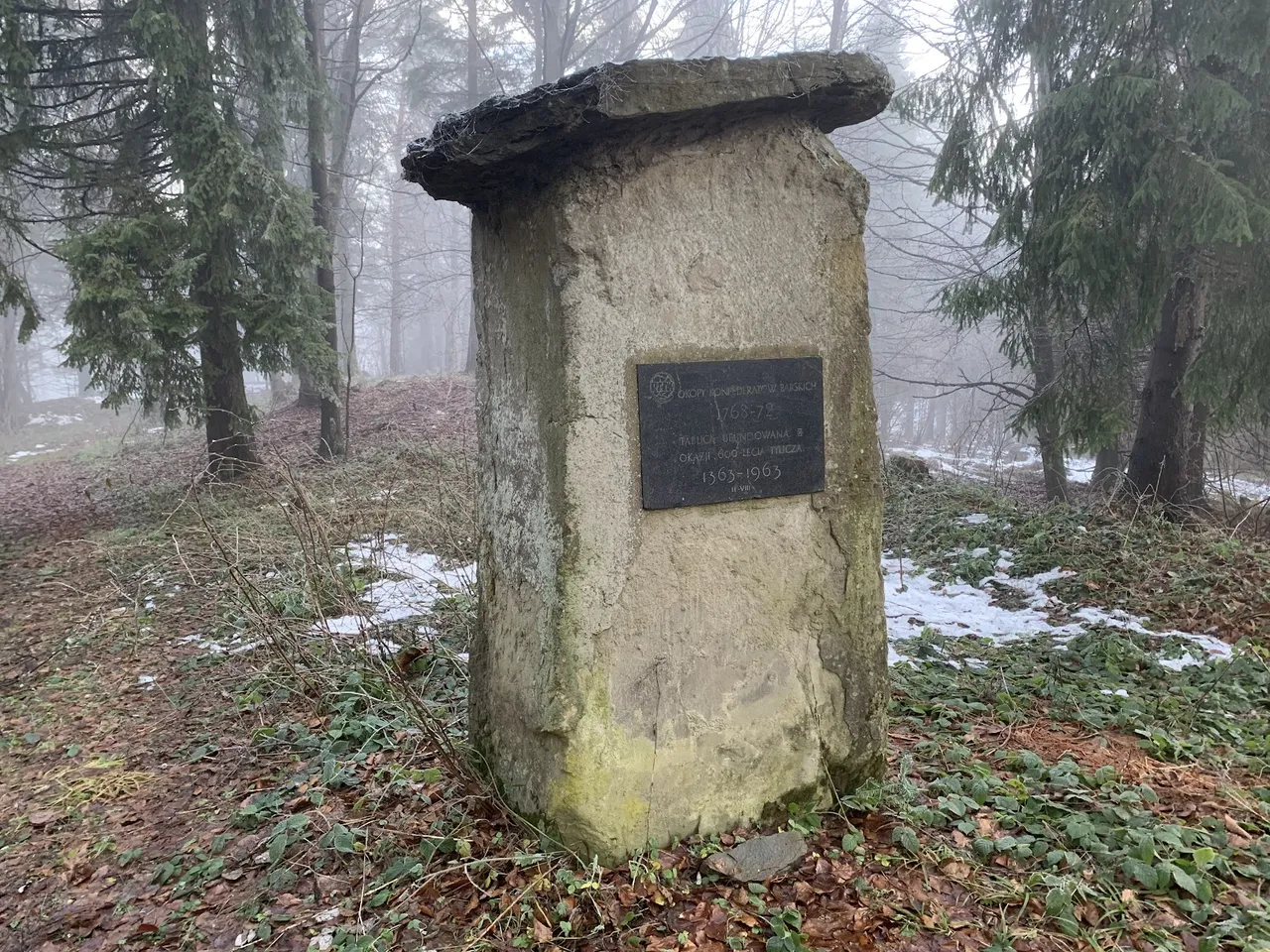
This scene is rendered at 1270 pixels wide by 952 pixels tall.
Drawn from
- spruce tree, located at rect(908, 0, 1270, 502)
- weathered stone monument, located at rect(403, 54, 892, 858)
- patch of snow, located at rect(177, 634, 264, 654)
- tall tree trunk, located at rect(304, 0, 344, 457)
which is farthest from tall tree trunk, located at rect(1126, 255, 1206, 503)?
tall tree trunk, located at rect(304, 0, 344, 457)

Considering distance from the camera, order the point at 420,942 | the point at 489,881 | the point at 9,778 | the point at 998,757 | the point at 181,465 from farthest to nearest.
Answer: the point at 181,465, the point at 9,778, the point at 998,757, the point at 489,881, the point at 420,942

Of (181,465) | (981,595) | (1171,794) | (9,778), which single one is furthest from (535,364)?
(181,465)

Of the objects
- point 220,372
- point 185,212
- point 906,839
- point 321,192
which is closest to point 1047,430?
point 906,839

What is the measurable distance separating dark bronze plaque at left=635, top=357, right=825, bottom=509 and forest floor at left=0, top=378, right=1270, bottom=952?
1.18 metres

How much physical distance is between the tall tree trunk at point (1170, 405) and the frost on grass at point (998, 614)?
1.74m

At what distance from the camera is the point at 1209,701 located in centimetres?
389

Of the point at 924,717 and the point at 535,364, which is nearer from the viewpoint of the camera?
the point at 535,364

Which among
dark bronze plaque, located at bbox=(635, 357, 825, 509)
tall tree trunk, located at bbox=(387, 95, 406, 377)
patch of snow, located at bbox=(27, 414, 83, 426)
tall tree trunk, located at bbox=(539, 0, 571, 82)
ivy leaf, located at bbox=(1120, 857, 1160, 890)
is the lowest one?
ivy leaf, located at bbox=(1120, 857, 1160, 890)

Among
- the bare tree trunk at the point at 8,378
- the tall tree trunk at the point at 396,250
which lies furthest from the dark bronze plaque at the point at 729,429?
the bare tree trunk at the point at 8,378

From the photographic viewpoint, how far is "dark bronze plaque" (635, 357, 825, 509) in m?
2.63

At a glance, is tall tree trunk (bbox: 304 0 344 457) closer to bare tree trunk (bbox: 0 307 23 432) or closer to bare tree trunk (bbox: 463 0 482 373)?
bare tree trunk (bbox: 463 0 482 373)

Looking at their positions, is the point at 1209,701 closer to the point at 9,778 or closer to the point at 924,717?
the point at 924,717

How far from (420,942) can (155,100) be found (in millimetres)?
9054

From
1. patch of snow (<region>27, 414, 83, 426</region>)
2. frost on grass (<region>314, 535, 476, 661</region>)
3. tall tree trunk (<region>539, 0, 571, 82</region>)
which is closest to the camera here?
frost on grass (<region>314, 535, 476, 661</region>)
